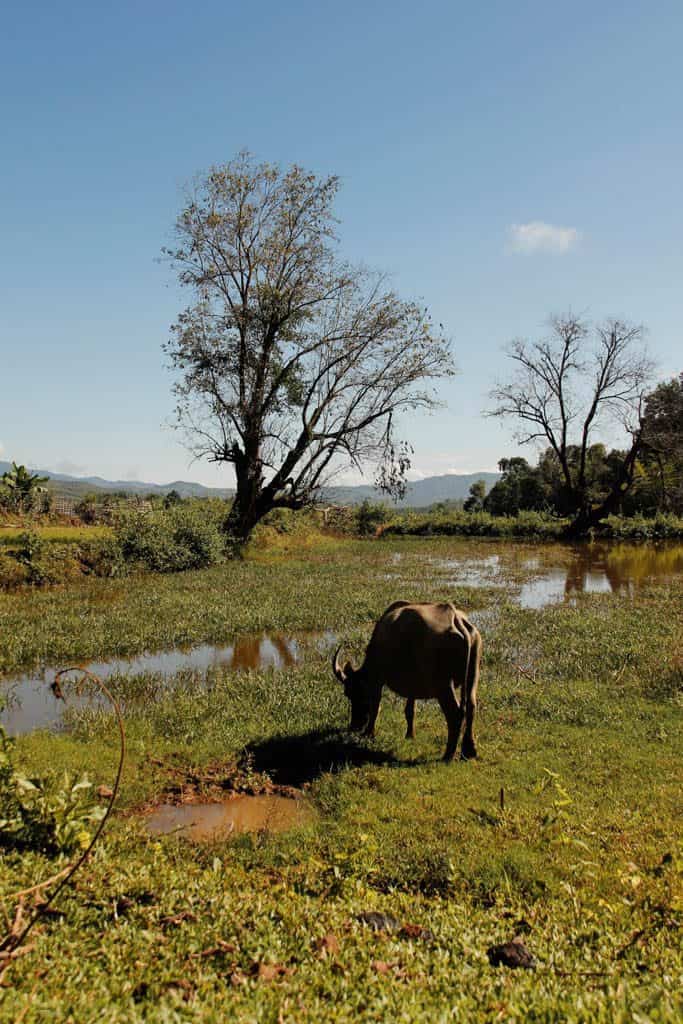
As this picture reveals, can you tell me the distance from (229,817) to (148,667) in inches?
260

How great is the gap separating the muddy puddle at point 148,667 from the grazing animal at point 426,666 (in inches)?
165

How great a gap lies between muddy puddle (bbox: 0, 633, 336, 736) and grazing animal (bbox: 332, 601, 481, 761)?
13.7 ft

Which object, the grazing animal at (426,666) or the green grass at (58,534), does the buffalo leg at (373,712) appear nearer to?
the grazing animal at (426,666)

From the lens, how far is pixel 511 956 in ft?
12.3

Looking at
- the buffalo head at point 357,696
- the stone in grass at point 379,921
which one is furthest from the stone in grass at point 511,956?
the buffalo head at point 357,696

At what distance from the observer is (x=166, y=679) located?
11.5m

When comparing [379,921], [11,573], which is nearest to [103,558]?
[11,573]

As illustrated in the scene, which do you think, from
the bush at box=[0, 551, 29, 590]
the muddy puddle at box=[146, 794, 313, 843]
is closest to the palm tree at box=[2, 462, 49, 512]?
the bush at box=[0, 551, 29, 590]

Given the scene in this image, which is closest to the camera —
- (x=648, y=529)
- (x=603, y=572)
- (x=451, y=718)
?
(x=451, y=718)

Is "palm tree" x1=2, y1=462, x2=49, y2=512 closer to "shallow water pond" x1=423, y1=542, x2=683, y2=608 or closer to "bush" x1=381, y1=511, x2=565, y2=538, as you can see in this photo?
"shallow water pond" x1=423, y1=542, x2=683, y2=608

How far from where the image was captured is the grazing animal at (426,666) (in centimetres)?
771

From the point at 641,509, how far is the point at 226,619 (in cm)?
4469

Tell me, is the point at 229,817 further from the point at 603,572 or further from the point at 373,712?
the point at 603,572

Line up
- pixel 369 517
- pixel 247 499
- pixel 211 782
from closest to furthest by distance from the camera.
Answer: pixel 211 782 < pixel 247 499 < pixel 369 517
